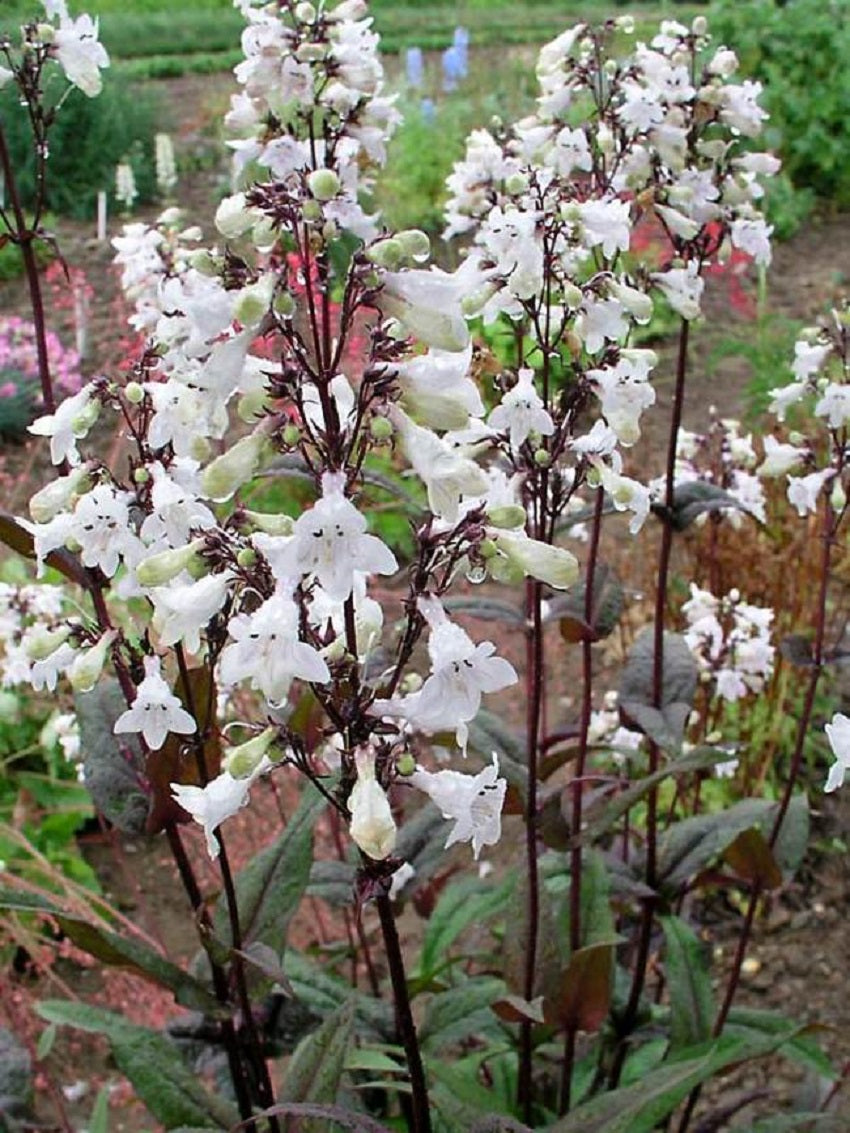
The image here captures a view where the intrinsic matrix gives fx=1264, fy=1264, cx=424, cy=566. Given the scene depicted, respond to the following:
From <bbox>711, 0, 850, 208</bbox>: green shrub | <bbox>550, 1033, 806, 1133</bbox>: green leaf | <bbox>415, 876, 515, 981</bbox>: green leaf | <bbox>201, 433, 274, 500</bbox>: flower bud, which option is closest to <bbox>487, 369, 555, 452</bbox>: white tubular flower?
<bbox>201, 433, 274, 500</bbox>: flower bud

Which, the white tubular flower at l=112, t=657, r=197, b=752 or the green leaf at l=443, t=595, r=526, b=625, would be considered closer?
the white tubular flower at l=112, t=657, r=197, b=752

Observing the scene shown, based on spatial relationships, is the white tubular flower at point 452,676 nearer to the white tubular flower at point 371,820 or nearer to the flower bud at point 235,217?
the white tubular flower at point 371,820

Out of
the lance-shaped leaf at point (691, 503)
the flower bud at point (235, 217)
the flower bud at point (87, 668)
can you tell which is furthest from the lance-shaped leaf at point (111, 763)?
the lance-shaped leaf at point (691, 503)

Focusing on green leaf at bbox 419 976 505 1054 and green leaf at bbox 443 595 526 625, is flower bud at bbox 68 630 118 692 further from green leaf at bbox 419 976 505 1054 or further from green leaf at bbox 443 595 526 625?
green leaf at bbox 419 976 505 1054

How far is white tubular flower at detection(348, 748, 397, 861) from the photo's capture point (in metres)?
1.53

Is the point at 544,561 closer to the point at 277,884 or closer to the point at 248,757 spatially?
the point at 248,757

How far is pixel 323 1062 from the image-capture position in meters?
1.99

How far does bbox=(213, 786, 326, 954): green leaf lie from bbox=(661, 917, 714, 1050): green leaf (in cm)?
99

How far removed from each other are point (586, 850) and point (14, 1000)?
156cm

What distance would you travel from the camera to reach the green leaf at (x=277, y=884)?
2.27m

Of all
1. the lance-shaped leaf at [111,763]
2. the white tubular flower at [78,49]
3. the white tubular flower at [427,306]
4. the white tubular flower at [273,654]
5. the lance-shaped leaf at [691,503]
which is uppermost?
the white tubular flower at [78,49]

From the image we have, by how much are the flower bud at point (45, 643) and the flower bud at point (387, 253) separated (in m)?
0.85

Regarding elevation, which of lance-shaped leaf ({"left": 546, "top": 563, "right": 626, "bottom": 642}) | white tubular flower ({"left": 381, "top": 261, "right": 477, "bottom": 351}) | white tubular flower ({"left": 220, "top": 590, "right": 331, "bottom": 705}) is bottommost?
lance-shaped leaf ({"left": 546, "top": 563, "right": 626, "bottom": 642})

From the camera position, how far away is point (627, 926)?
3.33 meters
